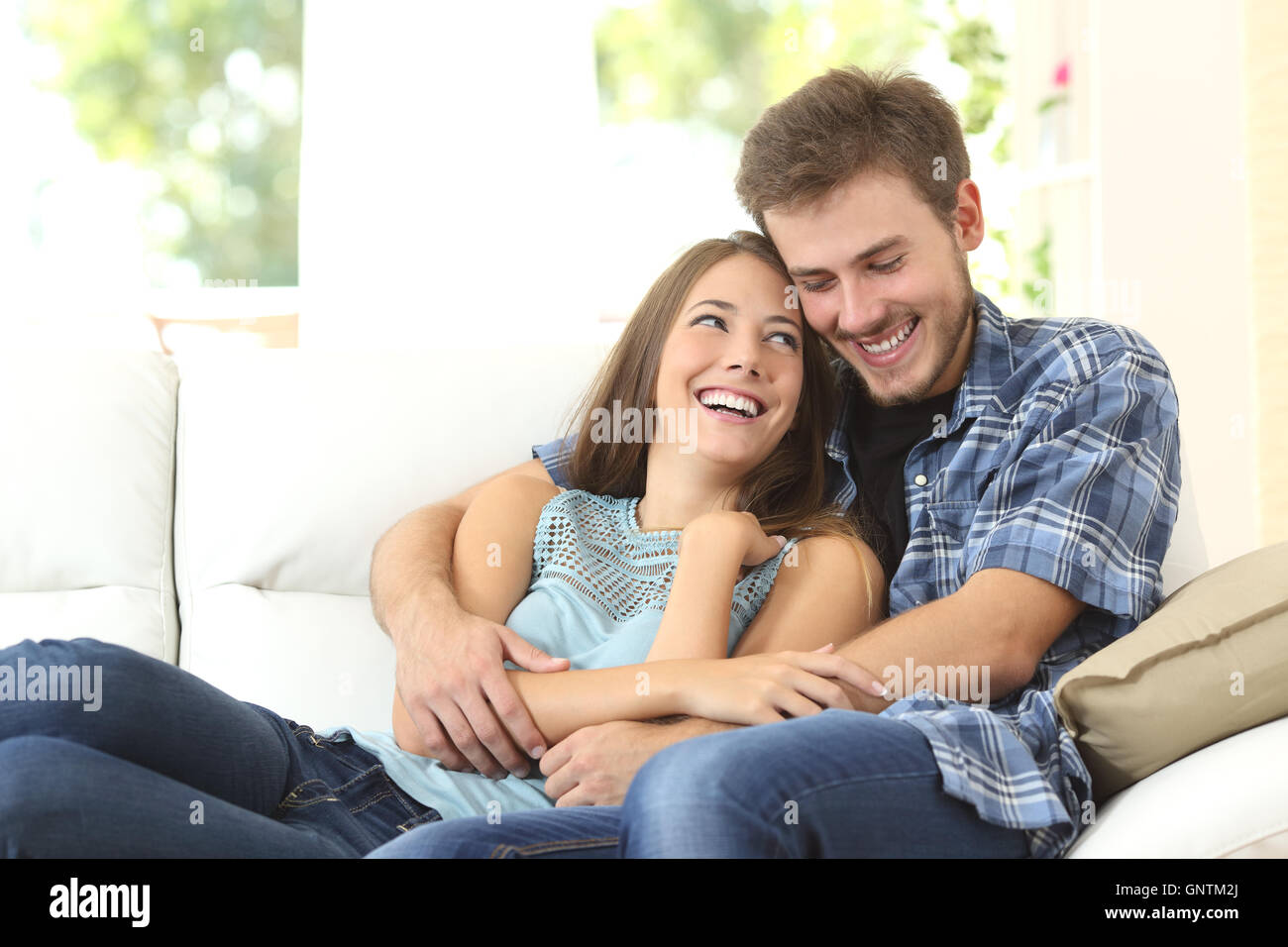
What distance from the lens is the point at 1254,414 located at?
261cm

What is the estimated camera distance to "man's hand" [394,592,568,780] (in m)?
1.23

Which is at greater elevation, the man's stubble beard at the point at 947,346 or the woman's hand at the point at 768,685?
the man's stubble beard at the point at 947,346

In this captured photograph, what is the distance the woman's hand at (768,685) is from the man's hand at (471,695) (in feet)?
0.57

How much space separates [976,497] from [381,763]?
2.55 feet

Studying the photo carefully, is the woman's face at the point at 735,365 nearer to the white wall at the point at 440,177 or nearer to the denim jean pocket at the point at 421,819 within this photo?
the denim jean pocket at the point at 421,819

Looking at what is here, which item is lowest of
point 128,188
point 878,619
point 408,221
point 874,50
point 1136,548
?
point 878,619

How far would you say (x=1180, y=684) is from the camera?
1.07m

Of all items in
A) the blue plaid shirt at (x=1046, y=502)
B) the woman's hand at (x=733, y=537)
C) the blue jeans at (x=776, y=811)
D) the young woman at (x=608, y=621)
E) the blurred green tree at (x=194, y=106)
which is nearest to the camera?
the blue jeans at (x=776, y=811)

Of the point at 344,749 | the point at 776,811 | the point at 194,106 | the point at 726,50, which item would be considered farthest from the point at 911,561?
the point at 194,106

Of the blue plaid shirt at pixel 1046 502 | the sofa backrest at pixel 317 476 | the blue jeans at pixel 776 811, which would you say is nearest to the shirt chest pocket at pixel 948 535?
the blue plaid shirt at pixel 1046 502

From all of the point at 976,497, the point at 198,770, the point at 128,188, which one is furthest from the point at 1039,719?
the point at 128,188

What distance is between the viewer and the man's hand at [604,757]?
3.75 ft

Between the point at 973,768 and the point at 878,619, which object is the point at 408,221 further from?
the point at 973,768
